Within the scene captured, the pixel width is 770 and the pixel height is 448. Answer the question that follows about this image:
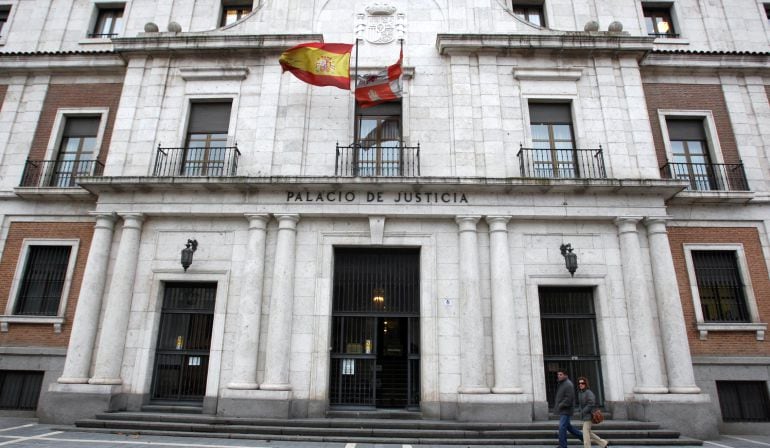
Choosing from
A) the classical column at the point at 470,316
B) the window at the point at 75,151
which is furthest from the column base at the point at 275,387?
the window at the point at 75,151

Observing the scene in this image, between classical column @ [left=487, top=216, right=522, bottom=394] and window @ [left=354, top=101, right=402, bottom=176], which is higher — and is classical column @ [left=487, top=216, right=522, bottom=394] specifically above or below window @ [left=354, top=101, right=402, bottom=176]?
below

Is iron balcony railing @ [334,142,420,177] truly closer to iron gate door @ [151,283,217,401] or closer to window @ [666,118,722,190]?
iron gate door @ [151,283,217,401]

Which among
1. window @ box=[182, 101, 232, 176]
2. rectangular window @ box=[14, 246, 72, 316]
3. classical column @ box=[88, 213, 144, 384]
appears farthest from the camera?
window @ box=[182, 101, 232, 176]

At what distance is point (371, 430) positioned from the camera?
9.41 m

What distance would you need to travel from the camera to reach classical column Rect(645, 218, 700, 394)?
407 inches

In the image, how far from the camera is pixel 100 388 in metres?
10.4

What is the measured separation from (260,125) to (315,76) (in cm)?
217

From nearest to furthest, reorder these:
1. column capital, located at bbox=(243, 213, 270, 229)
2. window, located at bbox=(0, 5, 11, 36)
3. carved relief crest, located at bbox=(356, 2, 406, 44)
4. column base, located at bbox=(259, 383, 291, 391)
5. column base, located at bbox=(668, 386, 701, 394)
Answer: column base, located at bbox=(668, 386, 701, 394), column base, located at bbox=(259, 383, 291, 391), column capital, located at bbox=(243, 213, 270, 229), carved relief crest, located at bbox=(356, 2, 406, 44), window, located at bbox=(0, 5, 11, 36)

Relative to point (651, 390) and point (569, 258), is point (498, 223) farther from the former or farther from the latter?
point (651, 390)

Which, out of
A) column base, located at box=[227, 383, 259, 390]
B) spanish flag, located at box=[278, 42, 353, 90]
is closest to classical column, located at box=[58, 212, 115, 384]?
column base, located at box=[227, 383, 259, 390]

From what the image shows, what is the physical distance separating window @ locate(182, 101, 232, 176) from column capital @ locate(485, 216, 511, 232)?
7.56 metres

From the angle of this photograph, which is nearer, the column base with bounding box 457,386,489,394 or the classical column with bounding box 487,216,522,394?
the column base with bounding box 457,386,489,394

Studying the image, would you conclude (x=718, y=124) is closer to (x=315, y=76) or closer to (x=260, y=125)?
(x=315, y=76)

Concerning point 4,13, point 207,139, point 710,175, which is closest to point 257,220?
point 207,139
